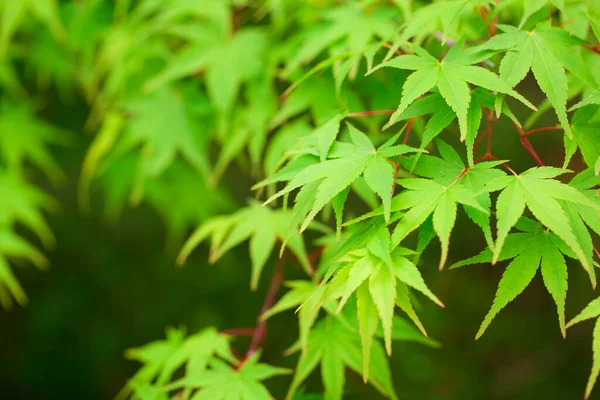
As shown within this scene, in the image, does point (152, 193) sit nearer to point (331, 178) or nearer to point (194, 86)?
point (194, 86)

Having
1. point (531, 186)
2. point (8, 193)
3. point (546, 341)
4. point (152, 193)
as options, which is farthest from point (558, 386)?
point (8, 193)

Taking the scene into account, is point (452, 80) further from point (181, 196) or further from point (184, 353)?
point (181, 196)

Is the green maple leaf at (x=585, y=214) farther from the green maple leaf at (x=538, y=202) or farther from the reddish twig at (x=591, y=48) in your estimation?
the reddish twig at (x=591, y=48)

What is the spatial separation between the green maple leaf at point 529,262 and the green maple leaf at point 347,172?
0.15 m

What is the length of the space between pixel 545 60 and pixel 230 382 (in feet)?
2.39

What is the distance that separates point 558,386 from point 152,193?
7.77ft

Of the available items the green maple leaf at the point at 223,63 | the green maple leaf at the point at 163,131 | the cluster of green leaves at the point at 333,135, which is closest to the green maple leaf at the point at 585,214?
the cluster of green leaves at the point at 333,135

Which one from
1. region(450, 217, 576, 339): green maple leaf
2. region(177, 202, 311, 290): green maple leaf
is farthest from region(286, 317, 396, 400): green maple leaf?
region(450, 217, 576, 339): green maple leaf

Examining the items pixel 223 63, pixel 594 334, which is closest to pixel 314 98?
pixel 223 63

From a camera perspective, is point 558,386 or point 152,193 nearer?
point 152,193

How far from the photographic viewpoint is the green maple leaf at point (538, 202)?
598mm

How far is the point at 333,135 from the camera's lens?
80 centimetres

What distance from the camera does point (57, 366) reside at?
2.83m

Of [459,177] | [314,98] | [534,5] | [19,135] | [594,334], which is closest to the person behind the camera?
[594,334]
